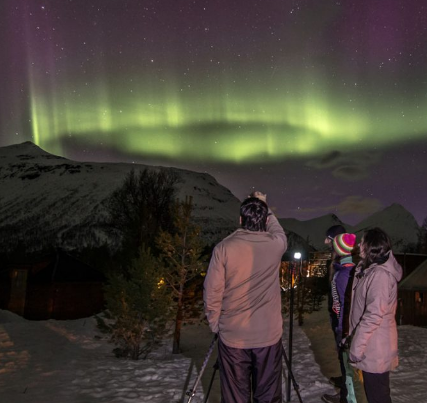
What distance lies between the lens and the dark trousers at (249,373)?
3490mm

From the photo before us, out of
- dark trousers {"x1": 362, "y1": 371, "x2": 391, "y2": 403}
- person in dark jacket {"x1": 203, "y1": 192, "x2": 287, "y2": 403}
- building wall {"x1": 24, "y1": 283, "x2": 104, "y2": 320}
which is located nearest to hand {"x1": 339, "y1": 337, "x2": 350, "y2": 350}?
dark trousers {"x1": 362, "y1": 371, "x2": 391, "y2": 403}

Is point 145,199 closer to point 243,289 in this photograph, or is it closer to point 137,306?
point 137,306

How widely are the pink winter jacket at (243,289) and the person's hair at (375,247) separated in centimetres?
100

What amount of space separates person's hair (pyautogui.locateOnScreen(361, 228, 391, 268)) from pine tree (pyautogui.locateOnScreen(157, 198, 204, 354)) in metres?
13.4

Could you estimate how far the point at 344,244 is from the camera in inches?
204

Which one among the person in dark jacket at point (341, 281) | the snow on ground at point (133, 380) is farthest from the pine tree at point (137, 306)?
the person in dark jacket at point (341, 281)

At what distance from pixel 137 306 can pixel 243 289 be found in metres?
12.1

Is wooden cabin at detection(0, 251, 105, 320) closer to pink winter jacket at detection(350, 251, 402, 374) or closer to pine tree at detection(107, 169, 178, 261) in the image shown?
pine tree at detection(107, 169, 178, 261)

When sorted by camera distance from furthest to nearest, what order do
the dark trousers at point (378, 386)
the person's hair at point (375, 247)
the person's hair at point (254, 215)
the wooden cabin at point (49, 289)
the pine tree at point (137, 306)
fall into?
the wooden cabin at point (49, 289) < the pine tree at point (137, 306) < the person's hair at point (375, 247) < the dark trousers at point (378, 386) < the person's hair at point (254, 215)

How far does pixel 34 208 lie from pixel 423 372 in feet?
681

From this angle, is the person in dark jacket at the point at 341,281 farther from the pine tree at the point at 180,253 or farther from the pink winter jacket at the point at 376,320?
the pine tree at the point at 180,253

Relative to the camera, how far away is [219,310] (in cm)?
349

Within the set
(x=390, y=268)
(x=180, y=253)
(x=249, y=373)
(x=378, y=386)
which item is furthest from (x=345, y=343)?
(x=180, y=253)

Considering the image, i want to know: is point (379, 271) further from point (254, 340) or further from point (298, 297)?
point (298, 297)
